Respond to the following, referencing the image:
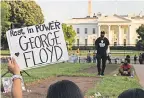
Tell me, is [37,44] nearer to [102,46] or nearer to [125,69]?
[102,46]

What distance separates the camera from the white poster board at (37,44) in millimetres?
9492

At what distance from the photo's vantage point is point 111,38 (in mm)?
118312

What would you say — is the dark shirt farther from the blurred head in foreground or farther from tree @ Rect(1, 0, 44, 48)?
tree @ Rect(1, 0, 44, 48)

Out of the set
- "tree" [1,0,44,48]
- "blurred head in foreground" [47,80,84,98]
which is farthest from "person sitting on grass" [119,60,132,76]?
"tree" [1,0,44,48]

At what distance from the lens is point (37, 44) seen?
961 cm

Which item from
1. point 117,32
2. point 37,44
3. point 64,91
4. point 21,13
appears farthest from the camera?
point 117,32

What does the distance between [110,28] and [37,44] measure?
108801 millimetres

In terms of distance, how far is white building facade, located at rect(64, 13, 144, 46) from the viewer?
11550 cm

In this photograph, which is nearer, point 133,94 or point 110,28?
point 133,94

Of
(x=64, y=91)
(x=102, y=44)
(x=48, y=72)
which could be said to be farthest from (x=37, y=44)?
(x=48, y=72)

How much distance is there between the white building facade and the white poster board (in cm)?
10439

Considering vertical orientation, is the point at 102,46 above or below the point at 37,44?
below

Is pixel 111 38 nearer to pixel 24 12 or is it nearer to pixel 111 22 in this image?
pixel 111 22

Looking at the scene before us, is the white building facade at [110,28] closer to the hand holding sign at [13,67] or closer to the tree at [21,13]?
the tree at [21,13]
